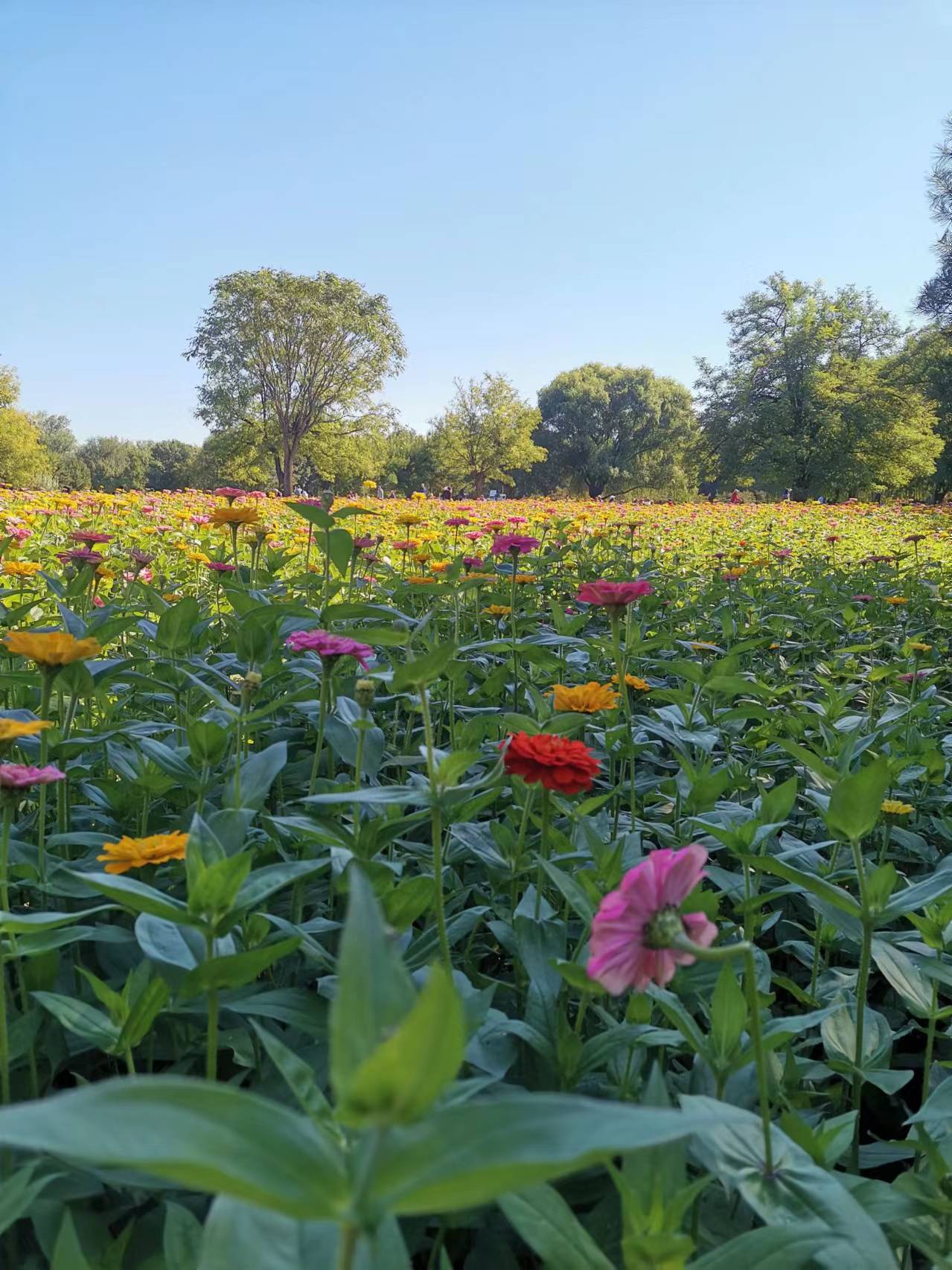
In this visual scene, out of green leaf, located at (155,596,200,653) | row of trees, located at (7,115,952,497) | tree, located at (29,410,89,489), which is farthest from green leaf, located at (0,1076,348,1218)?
tree, located at (29,410,89,489)

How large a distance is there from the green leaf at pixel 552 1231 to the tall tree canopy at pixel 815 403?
89.0ft

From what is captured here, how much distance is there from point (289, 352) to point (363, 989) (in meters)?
32.9

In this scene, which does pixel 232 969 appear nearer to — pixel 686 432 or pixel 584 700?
pixel 584 700

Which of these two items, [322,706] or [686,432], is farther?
[686,432]

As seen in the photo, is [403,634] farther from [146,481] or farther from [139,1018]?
[146,481]

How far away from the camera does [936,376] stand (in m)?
17.3

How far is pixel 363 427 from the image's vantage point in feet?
109

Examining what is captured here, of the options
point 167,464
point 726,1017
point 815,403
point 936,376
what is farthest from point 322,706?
point 167,464

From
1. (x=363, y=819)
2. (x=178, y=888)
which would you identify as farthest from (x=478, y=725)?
(x=178, y=888)

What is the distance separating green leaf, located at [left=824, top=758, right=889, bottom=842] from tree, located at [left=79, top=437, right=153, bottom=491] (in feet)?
207

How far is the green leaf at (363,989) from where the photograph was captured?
0.36 meters

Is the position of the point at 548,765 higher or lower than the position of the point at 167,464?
lower

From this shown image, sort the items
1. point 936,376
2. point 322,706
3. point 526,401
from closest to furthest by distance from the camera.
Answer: point 322,706 → point 936,376 → point 526,401

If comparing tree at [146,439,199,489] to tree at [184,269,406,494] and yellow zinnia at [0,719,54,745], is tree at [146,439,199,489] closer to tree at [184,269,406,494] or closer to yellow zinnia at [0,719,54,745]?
tree at [184,269,406,494]
